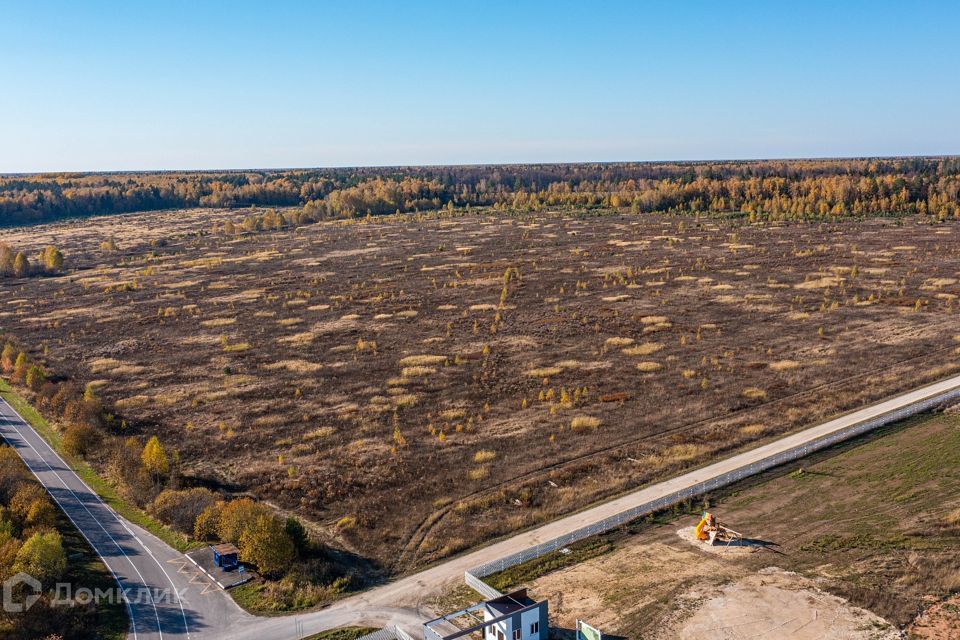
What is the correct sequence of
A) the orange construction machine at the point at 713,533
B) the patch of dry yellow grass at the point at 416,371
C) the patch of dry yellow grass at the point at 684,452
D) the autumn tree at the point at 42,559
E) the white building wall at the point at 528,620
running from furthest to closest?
the patch of dry yellow grass at the point at 416,371, the patch of dry yellow grass at the point at 684,452, the orange construction machine at the point at 713,533, the autumn tree at the point at 42,559, the white building wall at the point at 528,620

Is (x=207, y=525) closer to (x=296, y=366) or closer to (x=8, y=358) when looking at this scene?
(x=296, y=366)

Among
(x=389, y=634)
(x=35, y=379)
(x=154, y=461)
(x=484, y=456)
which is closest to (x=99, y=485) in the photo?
(x=154, y=461)

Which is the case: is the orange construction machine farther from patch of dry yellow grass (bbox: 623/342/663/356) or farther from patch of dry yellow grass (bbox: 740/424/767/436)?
patch of dry yellow grass (bbox: 623/342/663/356)

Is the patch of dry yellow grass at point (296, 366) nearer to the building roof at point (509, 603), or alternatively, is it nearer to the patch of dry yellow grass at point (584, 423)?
the patch of dry yellow grass at point (584, 423)

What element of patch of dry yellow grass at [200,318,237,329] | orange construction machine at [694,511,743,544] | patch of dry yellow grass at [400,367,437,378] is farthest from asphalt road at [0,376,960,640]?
patch of dry yellow grass at [200,318,237,329]

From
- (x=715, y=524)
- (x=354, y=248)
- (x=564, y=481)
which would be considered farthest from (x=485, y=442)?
(x=354, y=248)

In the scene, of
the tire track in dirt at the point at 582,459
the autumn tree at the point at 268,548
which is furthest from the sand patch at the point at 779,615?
the autumn tree at the point at 268,548

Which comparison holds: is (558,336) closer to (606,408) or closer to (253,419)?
(606,408)
